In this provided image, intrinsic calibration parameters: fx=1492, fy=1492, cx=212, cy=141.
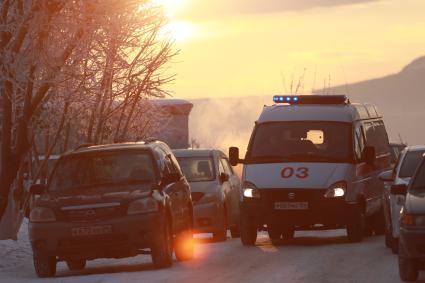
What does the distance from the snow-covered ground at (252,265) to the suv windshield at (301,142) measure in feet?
4.97

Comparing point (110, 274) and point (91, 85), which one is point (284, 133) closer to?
point (91, 85)

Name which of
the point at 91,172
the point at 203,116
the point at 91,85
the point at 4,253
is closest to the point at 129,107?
the point at 91,85

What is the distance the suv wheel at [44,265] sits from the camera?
68.3ft

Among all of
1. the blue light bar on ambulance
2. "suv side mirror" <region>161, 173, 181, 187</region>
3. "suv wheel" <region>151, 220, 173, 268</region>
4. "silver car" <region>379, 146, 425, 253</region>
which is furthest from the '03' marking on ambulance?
"suv wheel" <region>151, 220, 173, 268</region>

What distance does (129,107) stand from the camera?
39000 mm

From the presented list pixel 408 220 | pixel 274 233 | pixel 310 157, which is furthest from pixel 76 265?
pixel 408 220

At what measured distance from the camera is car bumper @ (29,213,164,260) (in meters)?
20.5

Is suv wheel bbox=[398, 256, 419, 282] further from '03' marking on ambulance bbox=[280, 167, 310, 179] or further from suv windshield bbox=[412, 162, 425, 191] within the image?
'03' marking on ambulance bbox=[280, 167, 310, 179]

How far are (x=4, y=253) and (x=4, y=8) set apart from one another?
171 inches

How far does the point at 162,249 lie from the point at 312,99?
7670 mm

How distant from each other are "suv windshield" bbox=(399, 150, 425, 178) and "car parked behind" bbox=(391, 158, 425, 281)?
4665mm

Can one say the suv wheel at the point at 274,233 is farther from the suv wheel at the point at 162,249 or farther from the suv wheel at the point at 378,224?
the suv wheel at the point at 162,249

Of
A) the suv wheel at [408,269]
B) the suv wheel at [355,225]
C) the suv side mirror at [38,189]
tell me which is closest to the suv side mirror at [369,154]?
the suv wheel at [355,225]

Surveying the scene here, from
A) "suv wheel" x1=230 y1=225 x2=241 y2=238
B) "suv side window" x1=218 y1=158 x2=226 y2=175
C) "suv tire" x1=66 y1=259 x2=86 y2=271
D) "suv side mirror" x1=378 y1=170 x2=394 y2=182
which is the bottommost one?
"suv wheel" x1=230 y1=225 x2=241 y2=238
